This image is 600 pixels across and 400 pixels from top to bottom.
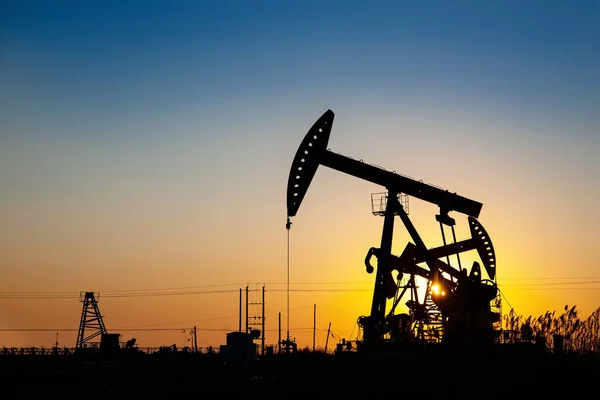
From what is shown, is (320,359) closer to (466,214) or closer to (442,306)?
(442,306)

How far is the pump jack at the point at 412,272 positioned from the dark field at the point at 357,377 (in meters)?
2.77

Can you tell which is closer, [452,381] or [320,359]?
[452,381]

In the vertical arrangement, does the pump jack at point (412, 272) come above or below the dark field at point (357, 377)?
above

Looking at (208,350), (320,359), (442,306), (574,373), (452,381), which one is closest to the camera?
(452,381)

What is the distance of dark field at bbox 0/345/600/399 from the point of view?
91.8 feet

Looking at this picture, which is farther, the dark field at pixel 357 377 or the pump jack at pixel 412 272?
the pump jack at pixel 412 272

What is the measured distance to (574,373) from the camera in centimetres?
3098

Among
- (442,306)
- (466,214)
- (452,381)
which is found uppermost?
(466,214)

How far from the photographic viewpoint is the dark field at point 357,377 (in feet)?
91.8

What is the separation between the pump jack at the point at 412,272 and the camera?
38.4 metres

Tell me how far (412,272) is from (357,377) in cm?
1239

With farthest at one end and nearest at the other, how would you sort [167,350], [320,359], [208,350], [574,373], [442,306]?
[208,350] < [167,350] < [442,306] < [320,359] < [574,373]

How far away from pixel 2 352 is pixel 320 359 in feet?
83.4

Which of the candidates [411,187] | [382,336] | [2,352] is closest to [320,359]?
[382,336]
